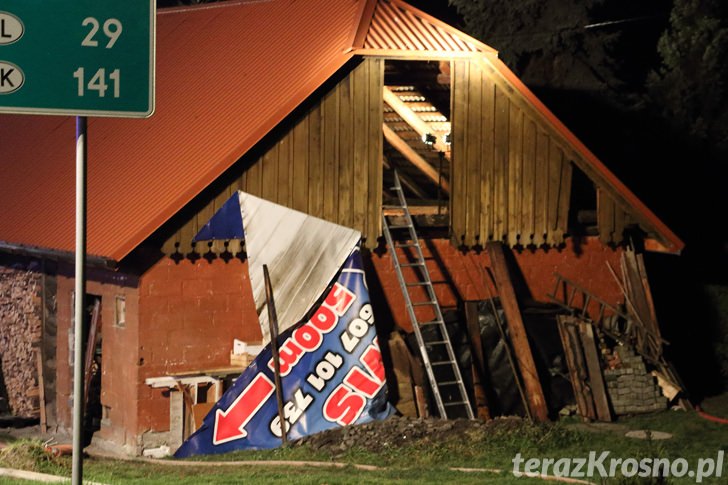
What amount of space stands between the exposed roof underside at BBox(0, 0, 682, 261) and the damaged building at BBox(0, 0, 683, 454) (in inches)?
1.8

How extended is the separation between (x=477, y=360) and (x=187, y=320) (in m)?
4.64

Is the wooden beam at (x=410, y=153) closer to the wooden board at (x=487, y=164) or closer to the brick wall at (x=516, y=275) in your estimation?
the wooden board at (x=487, y=164)

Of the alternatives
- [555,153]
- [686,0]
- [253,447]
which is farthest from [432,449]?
[686,0]

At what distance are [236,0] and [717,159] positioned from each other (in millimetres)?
10816

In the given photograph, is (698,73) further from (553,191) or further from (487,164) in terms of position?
(487,164)

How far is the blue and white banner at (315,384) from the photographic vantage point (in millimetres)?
16453

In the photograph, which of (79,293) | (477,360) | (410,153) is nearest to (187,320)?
(477,360)

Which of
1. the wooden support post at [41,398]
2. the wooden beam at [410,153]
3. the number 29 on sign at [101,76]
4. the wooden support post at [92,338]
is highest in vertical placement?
the number 29 on sign at [101,76]

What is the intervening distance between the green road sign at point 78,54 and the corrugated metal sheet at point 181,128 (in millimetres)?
7811

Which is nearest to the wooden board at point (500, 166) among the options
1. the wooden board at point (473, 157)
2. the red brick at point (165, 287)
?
the wooden board at point (473, 157)

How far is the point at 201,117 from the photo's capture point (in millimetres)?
19406

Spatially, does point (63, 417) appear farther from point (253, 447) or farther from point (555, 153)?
point (555, 153)

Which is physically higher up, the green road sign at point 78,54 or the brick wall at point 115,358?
the green road sign at point 78,54

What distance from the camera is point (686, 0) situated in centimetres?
2627
